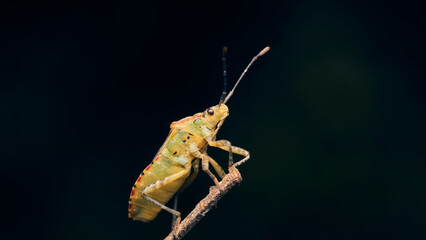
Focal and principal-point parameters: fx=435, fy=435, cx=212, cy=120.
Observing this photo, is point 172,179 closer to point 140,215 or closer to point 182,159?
point 182,159

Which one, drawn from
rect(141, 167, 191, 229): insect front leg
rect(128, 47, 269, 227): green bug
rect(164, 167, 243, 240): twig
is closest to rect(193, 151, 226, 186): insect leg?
rect(128, 47, 269, 227): green bug

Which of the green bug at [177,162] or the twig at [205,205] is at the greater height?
the green bug at [177,162]

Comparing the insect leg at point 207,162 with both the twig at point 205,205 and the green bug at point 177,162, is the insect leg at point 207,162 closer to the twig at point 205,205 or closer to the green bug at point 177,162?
the green bug at point 177,162

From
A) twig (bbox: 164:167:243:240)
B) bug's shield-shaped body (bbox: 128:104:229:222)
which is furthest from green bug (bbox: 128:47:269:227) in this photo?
twig (bbox: 164:167:243:240)

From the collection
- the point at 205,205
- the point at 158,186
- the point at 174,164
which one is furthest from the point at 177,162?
the point at 205,205

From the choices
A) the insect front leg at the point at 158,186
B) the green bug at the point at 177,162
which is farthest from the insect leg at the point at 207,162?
the insect front leg at the point at 158,186

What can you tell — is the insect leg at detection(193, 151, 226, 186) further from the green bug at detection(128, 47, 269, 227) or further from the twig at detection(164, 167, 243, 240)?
the twig at detection(164, 167, 243, 240)

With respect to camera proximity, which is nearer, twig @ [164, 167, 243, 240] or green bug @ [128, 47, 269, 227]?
twig @ [164, 167, 243, 240]

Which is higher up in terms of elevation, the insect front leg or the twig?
the insect front leg
